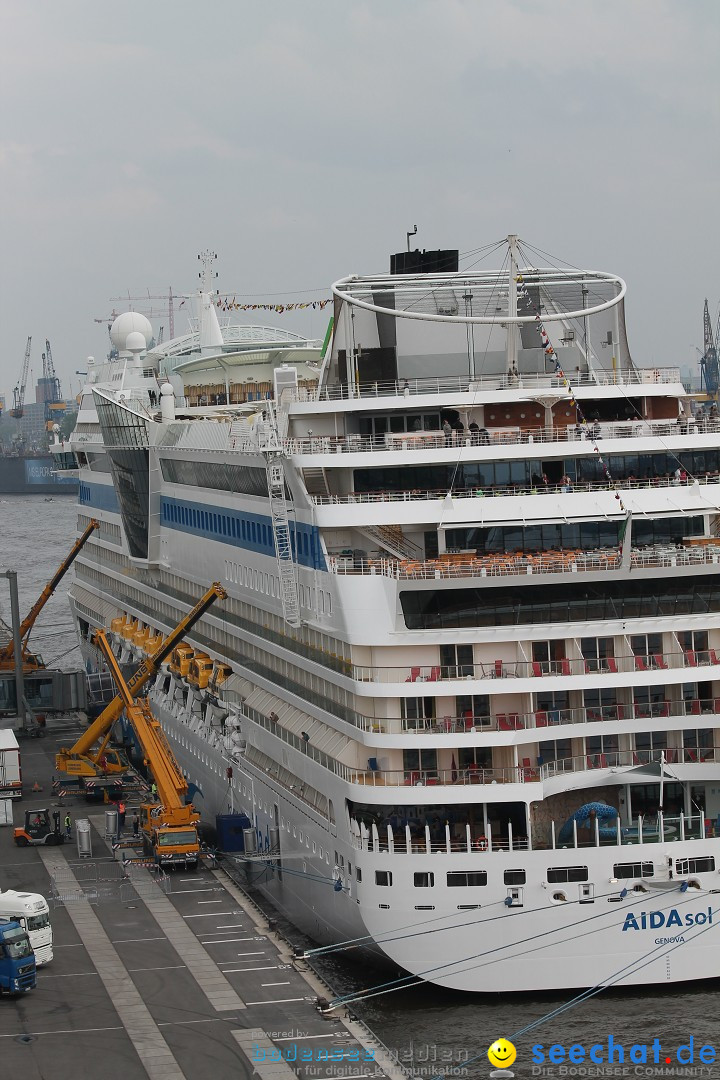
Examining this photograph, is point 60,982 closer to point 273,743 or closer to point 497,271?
point 273,743

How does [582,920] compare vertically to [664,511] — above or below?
below

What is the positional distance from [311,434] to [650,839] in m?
13.4

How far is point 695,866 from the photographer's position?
35500 mm

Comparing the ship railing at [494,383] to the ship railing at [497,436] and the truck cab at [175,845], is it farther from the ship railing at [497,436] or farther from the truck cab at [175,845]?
the truck cab at [175,845]

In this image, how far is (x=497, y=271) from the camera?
48.6 meters

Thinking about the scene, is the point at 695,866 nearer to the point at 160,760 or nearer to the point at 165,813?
the point at 165,813

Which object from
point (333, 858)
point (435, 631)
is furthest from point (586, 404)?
point (333, 858)

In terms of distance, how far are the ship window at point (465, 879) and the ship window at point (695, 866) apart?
3.97 m

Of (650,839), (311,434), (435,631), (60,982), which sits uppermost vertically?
(311,434)

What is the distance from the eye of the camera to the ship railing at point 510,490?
39.3 metres

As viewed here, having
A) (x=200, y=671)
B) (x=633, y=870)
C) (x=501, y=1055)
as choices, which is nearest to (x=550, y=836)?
(x=633, y=870)

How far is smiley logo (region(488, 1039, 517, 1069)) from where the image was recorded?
33.8 metres

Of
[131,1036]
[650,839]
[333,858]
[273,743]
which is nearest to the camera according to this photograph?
[131,1036]

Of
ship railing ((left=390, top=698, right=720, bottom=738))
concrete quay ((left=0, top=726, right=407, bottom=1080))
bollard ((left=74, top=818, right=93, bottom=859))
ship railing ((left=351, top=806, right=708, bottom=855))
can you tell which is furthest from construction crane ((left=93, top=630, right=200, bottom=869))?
ship railing ((left=390, top=698, right=720, bottom=738))
